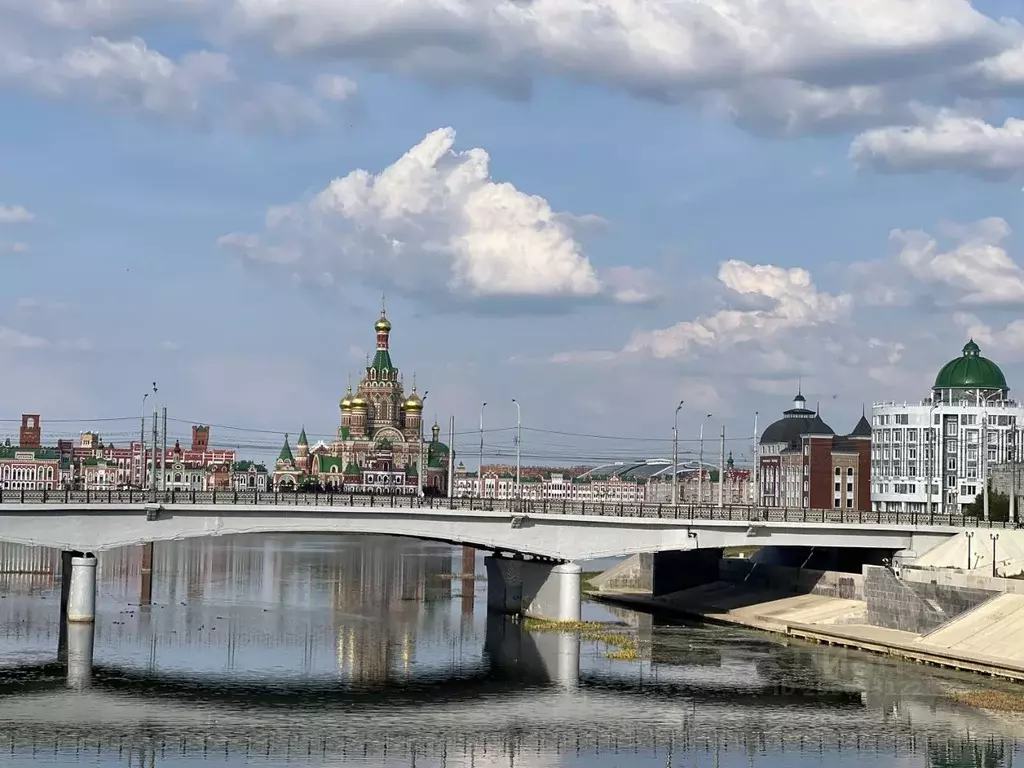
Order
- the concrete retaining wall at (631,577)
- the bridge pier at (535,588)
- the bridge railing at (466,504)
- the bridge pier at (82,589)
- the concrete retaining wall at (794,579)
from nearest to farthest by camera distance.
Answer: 1. the bridge pier at (82,589)
2. the bridge railing at (466,504)
3. the bridge pier at (535,588)
4. the concrete retaining wall at (794,579)
5. the concrete retaining wall at (631,577)

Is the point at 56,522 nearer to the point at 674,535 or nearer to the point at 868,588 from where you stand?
the point at 674,535

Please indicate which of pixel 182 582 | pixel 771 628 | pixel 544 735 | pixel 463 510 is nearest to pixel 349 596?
pixel 182 582

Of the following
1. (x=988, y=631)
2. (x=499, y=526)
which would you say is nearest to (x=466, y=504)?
(x=499, y=526)

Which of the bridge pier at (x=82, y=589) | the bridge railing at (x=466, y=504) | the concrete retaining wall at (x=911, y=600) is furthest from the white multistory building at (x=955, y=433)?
the bridge pier at (x=82, y=589)

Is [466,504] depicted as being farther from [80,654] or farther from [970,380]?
[970,380]

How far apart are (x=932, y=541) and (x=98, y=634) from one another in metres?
58.4

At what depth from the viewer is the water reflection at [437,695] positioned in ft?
208

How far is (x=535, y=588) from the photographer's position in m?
112

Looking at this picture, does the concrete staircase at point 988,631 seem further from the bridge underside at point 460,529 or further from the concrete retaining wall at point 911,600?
the bridge underside at point 460,529

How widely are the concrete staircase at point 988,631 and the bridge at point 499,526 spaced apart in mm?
17333

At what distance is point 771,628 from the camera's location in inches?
4213

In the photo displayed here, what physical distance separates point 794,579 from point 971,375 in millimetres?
86947

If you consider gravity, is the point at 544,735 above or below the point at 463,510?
below

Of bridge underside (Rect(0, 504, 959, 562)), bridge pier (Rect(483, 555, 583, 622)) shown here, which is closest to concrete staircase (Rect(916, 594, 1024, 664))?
bridge underside (Rect(0, 504, 959, 562))
